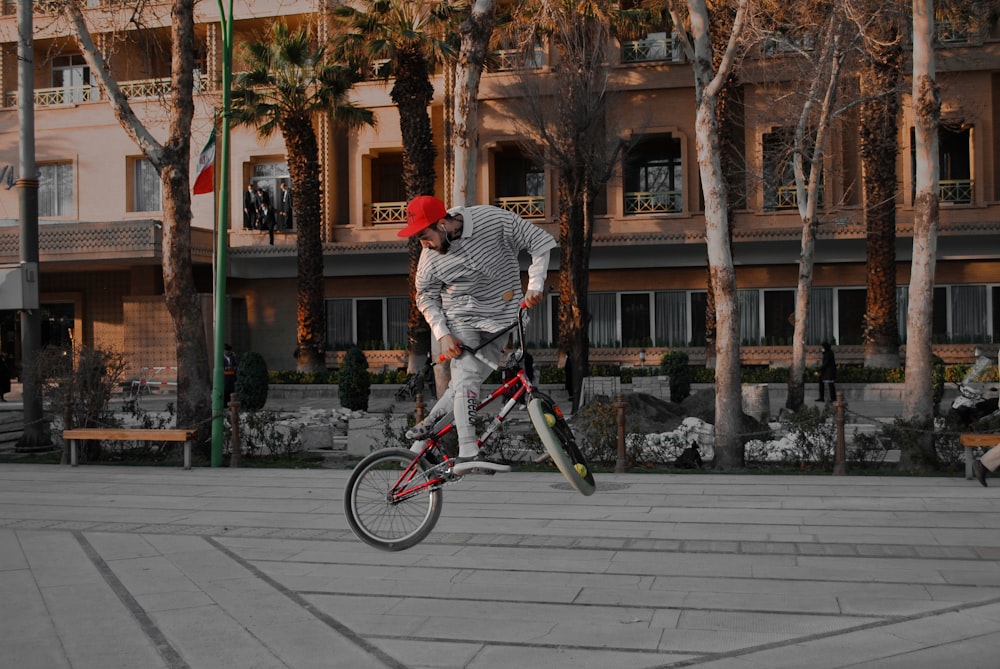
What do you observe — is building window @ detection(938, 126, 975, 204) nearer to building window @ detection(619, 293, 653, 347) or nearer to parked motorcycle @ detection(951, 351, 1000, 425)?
building window @ detection(619, 293, 653, 347)

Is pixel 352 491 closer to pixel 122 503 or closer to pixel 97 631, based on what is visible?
pixel 97 631

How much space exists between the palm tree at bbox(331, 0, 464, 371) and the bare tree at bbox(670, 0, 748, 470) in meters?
17.2

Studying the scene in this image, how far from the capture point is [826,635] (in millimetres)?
5438

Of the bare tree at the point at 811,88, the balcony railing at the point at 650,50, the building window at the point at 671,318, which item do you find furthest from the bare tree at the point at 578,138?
the building window at the point at 671,318

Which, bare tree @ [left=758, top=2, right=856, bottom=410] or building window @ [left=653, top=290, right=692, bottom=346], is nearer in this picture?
bare tree @ [left=758, top=2, right=856, bottom=410]

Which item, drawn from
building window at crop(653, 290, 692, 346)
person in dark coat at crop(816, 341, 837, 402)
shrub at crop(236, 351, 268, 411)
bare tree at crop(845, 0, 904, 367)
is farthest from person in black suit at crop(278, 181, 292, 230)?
person in dark coat at crop(816, 341, 837, 402)

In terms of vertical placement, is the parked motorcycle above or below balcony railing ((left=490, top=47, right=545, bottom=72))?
below

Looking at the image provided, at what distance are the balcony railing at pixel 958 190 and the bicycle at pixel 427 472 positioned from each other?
28654 millimetres

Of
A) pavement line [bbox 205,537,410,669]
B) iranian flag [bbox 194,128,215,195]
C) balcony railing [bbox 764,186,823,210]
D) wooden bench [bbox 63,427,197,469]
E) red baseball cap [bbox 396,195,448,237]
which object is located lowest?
pavement line [bbox 205,537,410,669]

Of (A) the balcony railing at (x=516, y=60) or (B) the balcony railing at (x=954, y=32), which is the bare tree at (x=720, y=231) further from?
(B) the balcony railing at (x=954, y=32)

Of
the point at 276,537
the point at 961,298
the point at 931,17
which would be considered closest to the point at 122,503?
the point at 276,537

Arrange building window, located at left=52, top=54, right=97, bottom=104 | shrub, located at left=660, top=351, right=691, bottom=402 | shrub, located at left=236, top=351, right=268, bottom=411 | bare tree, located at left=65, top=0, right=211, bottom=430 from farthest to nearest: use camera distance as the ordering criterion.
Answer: building window, located at left=52, top=54, right=97, bottom=104
shrub, located at left=236, top=351, right=268, bottom=411
shrub, located at left=660, top=351, right=691, bottom=402
bare tree, located at left=65, top=0, right=211, bottom=430

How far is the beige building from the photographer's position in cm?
3175

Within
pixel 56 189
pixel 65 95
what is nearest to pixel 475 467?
pixel 56 189
